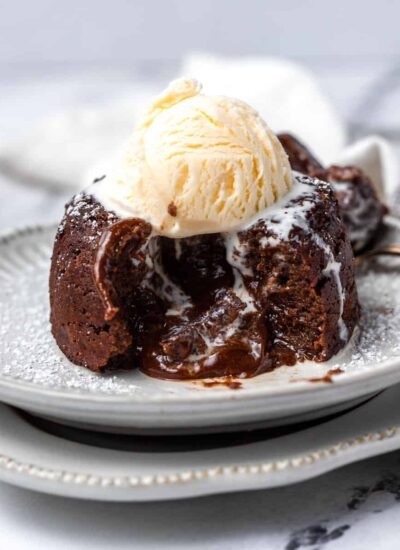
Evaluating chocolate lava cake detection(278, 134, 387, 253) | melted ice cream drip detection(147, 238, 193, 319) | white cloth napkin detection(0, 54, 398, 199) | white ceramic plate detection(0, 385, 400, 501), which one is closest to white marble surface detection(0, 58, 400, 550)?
white ceramic plate detection(0, 385, 400, 501)

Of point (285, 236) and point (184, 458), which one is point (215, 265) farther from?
point (184, 458)

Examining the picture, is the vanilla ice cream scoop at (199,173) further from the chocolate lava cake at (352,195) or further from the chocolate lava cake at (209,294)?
the chocolate lava cake at (352,195)

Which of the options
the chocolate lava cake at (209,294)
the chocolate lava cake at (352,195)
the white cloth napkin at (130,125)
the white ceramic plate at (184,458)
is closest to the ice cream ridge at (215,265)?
the chocolate lava cake at (209,294)

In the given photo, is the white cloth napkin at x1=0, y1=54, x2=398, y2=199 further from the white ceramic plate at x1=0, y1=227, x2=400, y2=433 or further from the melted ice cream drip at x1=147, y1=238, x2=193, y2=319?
the melted ice cream drip at x1=147, y1=238, x2=193, y2=319

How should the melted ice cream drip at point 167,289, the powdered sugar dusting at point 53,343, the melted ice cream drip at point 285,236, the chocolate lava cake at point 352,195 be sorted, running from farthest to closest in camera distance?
the chocolate lava cake at point 352,195, the melted ice cream drip at point 167,289, the melted ice cream drip at point 285,236, the powdered sugar dusting at point 53,343

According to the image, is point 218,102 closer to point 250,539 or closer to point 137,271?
point 137,271

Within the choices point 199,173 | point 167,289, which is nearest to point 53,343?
point 167,289
